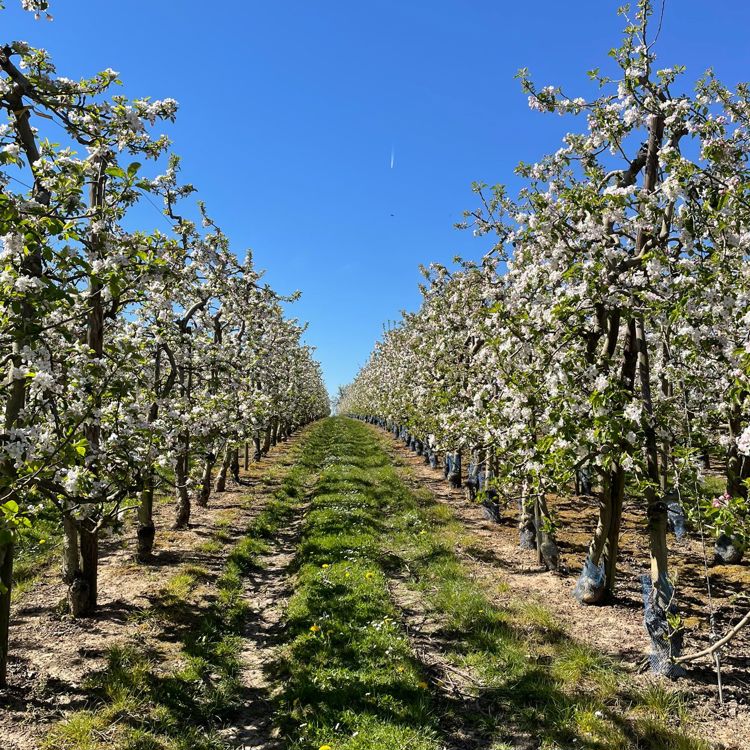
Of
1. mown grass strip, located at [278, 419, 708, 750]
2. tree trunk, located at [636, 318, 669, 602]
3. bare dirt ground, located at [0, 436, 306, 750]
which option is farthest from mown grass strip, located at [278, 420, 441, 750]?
tree trunk, located at [636, 318, 669, 602]

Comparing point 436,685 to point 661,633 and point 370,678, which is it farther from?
point 661,633

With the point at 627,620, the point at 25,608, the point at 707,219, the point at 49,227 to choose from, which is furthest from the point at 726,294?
the point at 25,608

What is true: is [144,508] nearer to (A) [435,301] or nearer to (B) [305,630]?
(B) [305,630]

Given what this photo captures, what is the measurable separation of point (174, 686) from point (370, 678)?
2.72 m

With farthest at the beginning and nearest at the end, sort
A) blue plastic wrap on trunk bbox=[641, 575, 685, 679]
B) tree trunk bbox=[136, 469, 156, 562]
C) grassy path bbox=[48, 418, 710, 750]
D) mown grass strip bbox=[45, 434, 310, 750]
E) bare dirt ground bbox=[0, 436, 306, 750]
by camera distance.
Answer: tree trunk bbox=[136, 469, 156, 562] → blue plastic wrap on trunk bbox=[641, 575, 685, 679] → bare dirt ground bbox=[0, 436, 306, 750] → grassy path bbox=[48, 418, 710, 750] → mown grass strip bbox=[45, 434, 310, 750]

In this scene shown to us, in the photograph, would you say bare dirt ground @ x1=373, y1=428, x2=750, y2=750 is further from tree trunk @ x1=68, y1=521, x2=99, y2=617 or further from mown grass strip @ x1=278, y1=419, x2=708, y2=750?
tree trunk @ x1=68, y1=521, x2=99, y2=617

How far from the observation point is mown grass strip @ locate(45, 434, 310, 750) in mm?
5934

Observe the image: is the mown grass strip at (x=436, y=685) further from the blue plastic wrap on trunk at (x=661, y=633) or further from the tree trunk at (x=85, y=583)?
the tree trunk at (x=85, y=583)

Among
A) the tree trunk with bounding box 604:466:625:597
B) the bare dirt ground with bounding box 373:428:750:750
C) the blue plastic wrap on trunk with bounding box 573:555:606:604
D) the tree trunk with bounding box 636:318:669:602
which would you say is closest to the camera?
the bare dirt ground with bounding box 373:428:750:750

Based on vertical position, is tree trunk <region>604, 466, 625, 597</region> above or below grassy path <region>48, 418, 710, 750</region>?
above

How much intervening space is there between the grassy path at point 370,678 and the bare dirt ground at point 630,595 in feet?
1.41

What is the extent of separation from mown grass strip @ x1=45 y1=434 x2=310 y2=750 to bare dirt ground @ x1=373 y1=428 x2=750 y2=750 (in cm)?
535

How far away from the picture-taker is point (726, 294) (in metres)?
6.48

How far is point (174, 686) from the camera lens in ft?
23.1
